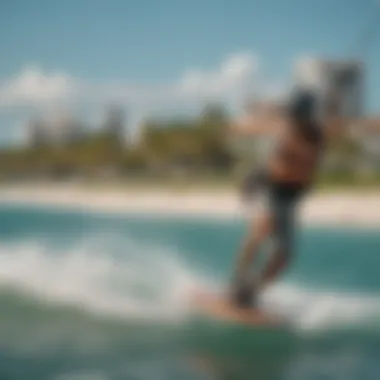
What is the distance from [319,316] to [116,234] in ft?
1.48

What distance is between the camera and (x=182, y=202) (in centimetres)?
150

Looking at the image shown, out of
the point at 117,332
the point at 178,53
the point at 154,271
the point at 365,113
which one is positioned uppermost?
the point at 178,53

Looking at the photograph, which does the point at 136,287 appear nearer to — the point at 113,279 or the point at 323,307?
the point at 113,279

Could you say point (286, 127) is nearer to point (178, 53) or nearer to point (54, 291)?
point (178, 53)

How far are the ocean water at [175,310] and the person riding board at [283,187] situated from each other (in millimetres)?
27

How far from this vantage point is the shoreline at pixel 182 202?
58.0 inches

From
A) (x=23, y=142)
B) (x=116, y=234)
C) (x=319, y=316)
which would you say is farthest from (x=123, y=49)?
(x=319, y=316)

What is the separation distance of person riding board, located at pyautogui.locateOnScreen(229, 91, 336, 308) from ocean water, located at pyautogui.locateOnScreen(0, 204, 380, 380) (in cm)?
3

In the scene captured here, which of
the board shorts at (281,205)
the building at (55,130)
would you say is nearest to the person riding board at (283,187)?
the board shorts at (281,205)

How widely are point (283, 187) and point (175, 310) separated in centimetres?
34

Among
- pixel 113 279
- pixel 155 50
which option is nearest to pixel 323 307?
pixel 113 279

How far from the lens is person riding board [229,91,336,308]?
1460mm

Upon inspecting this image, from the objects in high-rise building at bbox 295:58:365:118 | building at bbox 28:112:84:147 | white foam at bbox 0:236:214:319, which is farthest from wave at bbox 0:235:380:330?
high-rise building at bbox 295:58:365:118

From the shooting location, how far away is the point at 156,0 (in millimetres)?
1531
